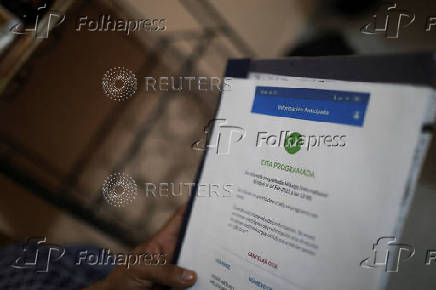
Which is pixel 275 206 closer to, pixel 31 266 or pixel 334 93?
pixel 334 93

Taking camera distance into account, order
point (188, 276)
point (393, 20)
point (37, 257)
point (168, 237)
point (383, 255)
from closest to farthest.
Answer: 1. point (383, 255)
2. point (188, 276)
3. point (168, 237)
4. point (37, 257)
5. point (393, 20)

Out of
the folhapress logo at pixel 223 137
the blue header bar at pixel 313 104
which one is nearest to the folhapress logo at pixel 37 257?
the folhapress logo at pixel 223 137

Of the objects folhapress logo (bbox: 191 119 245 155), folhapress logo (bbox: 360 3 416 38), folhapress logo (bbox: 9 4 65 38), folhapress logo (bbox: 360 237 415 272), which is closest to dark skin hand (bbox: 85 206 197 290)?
folhapress logo (bbox: 191 119 245 155)

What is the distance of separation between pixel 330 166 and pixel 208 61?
231cm

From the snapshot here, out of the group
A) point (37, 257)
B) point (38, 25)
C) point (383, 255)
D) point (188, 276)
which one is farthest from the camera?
point (38, 25)

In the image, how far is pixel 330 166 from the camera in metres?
0.48

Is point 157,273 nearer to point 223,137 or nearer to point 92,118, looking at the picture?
point 223,137

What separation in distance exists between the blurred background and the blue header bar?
0.49 m

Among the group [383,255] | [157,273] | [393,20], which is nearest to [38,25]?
[157,273]

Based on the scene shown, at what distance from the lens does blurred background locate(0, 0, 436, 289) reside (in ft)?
4.47

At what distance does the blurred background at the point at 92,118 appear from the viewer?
1.36 meters

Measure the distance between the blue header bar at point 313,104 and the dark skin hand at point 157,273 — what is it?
0.38 meters

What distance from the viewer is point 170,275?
63cm

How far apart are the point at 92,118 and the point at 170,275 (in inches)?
49.3
